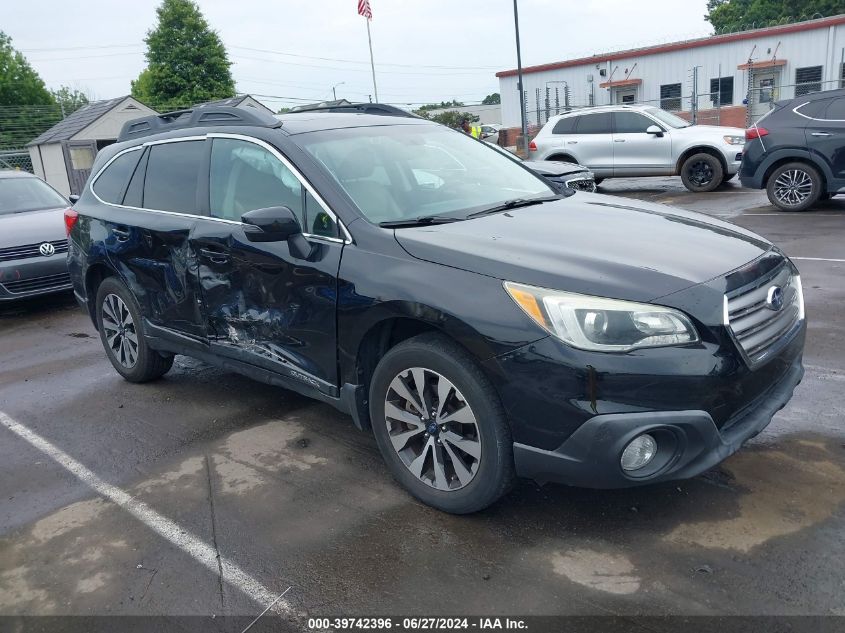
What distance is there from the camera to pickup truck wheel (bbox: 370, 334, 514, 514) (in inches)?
117

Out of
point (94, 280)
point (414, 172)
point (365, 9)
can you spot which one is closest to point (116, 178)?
point (94, 280)

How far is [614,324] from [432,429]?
940 mm

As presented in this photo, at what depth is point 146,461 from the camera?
4.16 meters

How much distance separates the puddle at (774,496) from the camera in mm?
A: 3000

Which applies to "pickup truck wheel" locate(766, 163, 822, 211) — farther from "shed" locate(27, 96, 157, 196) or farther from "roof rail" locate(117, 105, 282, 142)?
"shed" locate(27, 96, 157, 196)

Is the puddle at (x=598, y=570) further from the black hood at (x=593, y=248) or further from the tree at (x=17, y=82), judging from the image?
the tree at (x=17, y=82)

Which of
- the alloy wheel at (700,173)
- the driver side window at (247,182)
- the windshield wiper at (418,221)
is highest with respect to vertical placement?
the driver side window at (247,182)

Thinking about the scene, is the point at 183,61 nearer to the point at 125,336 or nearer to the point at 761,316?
the point at 125,336

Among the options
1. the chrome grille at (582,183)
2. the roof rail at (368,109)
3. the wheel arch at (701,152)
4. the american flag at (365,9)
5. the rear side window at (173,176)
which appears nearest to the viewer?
the rear side window at (173,176)

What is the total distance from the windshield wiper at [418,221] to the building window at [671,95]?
3470cm

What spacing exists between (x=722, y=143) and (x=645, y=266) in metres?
12.8

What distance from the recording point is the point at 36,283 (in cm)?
812

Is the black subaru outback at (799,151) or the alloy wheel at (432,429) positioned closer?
the alloy wheel at (432,429)

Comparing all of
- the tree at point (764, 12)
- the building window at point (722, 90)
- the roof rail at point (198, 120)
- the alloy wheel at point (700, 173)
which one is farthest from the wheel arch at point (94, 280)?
the tree at point (764, 12)
